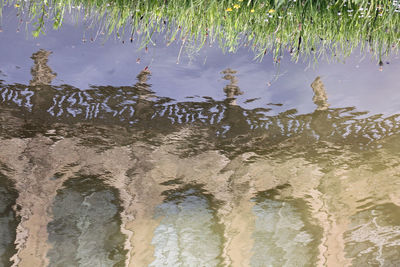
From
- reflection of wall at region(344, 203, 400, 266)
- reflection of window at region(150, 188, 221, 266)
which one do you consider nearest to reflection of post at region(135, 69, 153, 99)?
reflection of window at region(150, 188, 221, 266)

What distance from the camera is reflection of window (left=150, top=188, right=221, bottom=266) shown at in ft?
10.3

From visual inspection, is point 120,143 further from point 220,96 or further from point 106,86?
point 220,96

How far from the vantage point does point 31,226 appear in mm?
3332

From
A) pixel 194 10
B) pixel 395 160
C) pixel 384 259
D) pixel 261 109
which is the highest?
pixel 194 10

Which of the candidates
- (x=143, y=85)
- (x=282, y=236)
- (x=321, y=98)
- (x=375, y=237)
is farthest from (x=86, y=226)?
(x=321, y=98)

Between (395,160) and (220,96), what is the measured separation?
2.22 metres

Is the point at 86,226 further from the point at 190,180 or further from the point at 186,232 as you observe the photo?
the point at 190,180

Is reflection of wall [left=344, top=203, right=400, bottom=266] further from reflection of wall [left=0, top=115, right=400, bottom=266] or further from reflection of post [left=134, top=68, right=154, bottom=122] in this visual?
reflection of post [left=134, top=68, right=154, bottom=122]

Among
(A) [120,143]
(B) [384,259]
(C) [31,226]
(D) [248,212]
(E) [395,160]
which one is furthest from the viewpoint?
(A) [120,143]

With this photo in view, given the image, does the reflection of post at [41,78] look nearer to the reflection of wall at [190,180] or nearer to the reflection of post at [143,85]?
the reflection of wall at [190,180]

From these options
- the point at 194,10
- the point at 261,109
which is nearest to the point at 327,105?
the point at 261,109

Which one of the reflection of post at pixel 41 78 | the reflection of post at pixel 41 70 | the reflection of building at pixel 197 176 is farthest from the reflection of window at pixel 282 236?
the reflection of post at pixel 41 70

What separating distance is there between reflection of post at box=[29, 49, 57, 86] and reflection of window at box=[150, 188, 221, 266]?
261cm

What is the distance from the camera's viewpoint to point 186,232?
3.39 m
